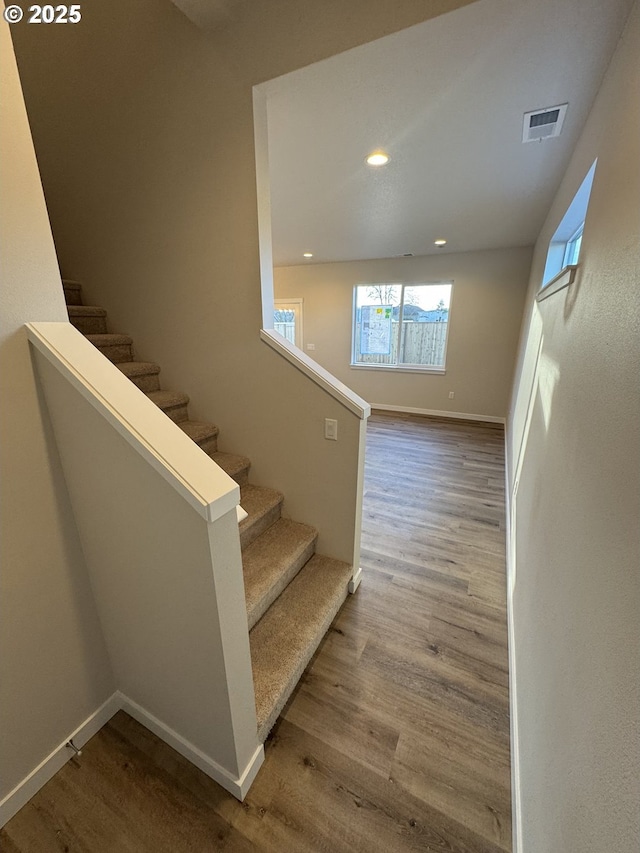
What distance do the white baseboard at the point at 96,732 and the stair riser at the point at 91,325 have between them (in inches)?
85.9

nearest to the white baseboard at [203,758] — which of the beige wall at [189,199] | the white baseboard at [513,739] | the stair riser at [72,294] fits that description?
the white baseboard at [513,739]

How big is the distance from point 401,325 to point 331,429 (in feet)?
14.7

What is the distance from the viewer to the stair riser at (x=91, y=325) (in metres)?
2.25

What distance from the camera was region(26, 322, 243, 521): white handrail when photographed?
74cm

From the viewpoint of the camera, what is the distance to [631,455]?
0.59 meters

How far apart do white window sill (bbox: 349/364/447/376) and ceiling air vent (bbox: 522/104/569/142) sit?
3.66 m

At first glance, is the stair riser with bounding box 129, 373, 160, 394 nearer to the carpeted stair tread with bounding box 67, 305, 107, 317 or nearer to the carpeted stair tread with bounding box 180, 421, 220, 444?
the carpeted stair tread with bounding box 180, 421, 220, 444

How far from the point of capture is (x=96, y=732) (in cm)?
129

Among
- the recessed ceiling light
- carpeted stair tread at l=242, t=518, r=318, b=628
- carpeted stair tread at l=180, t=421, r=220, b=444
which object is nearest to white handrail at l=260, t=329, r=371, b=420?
carpeted stair tread at l=180, t=421, r=220, b=444

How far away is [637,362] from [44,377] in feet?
4.80

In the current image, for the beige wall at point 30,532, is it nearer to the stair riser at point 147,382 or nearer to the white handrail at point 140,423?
the white handrail at point 140,423

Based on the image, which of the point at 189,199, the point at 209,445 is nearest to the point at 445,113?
the point at 189,199

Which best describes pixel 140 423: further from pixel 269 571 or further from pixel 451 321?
pixel 451 321

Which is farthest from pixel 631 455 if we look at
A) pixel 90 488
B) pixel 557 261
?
pixel 557 261
